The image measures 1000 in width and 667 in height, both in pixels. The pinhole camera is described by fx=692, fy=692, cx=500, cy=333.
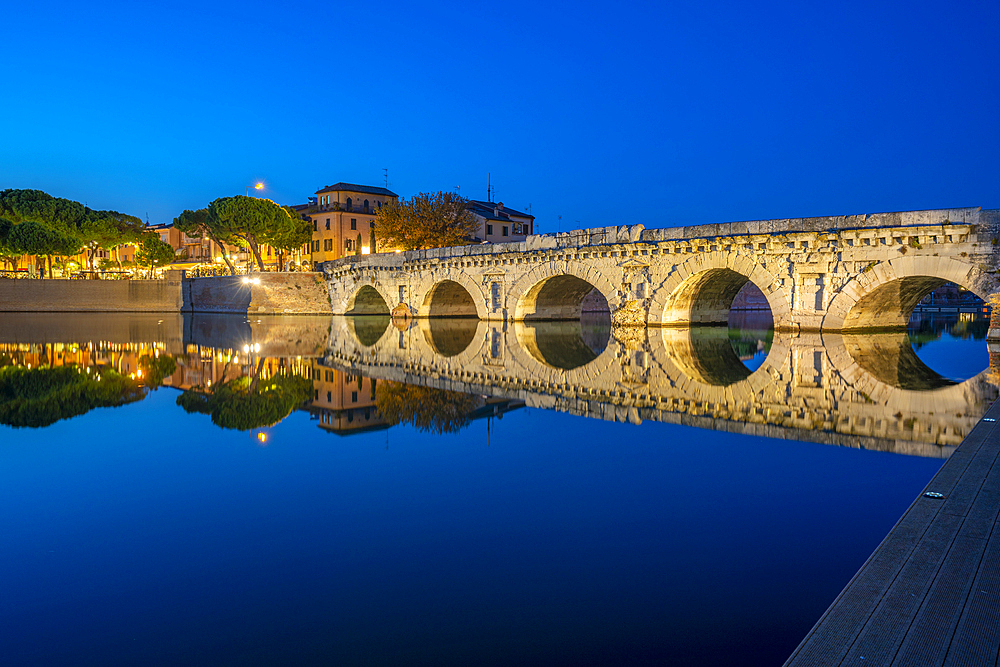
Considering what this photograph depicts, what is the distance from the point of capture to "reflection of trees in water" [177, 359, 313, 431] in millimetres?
10086

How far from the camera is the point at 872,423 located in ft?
30.3

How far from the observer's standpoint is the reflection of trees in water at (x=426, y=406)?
32.1ft

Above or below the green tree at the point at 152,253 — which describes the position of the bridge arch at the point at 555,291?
below

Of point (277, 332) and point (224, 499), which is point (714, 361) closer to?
point (224, 499)

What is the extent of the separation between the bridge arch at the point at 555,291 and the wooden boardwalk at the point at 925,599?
26.1 m

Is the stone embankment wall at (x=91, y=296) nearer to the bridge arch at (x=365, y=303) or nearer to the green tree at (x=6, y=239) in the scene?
the green tree at (x=6, y=239)

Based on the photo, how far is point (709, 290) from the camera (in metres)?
31.8

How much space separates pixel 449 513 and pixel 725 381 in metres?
9.46

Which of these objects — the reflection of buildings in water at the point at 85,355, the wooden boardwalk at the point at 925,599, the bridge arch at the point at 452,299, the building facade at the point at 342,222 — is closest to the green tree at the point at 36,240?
the building facade at the point at 342,222

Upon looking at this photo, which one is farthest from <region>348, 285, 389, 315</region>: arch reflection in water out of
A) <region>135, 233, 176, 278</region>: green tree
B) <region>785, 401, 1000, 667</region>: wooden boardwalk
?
<region>785, 401, 1000, 667</region>: wooden boardwalk

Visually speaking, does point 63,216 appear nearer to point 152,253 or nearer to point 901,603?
point 152,253

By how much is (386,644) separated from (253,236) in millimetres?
60722

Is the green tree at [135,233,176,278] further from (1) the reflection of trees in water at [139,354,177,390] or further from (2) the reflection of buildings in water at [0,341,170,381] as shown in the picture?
(1) the reflection of trees in water at [139,354,177,390]

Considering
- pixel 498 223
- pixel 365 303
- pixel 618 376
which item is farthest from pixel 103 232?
pixel 618 376
